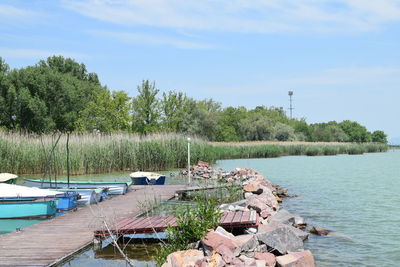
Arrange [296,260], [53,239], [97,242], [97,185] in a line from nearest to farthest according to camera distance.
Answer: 1. [296,260]
2. [97,242]
3. [53,239]
4. [97,185]

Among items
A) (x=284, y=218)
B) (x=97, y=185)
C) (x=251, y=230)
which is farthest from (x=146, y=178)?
(x=251, y=230)

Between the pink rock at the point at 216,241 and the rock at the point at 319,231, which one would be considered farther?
the rock at the point at 319,231

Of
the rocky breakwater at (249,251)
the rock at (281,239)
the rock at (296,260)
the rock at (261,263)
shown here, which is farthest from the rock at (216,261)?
the rock at (281,239)

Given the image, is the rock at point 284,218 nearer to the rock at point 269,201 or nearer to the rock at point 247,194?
the rock at point 269,201

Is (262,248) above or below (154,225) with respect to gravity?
below

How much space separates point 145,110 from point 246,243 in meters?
39.6

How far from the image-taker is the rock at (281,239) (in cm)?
785

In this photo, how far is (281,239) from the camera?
797cm

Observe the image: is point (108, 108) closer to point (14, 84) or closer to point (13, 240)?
point (14, 84)

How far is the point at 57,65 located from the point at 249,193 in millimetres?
56976

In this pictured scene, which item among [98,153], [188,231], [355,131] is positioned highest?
[355,131]

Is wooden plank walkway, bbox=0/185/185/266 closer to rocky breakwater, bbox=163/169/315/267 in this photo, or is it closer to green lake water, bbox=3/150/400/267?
green lake water, bbox=3/150/400/267

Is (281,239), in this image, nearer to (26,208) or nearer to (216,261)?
(216,261)

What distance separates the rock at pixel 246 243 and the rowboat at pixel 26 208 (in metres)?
5.86
